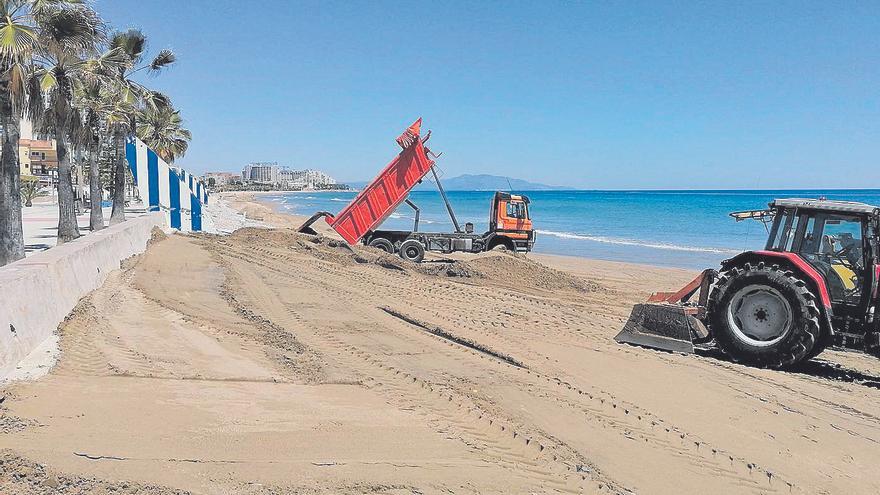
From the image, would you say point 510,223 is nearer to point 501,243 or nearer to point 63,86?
point 501,243

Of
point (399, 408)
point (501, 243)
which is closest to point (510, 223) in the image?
point (501, 243)

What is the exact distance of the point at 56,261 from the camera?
20.7 feet

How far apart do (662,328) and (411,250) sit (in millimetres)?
10522

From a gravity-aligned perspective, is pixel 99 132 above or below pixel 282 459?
above

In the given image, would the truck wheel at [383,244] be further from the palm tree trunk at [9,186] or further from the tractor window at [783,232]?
the tractor window at [783,232]

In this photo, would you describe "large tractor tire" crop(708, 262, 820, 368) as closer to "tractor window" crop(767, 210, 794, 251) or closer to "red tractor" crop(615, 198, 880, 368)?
"red tractor" crop(615, 198, 880, 368)

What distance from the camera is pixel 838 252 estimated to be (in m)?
6.75

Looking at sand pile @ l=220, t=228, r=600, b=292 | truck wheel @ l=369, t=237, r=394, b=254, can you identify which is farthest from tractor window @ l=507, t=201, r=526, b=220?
truck wheel @ l=369, t=237, r=394, b=254

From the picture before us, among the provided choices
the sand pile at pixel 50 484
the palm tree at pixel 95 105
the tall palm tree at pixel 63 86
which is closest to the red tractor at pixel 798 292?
the sand pile at pixel 50 484

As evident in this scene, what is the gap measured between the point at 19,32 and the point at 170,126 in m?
26.4

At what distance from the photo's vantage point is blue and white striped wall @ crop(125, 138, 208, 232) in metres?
15.2

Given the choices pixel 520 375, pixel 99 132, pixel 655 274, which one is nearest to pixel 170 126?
pixel 99 132

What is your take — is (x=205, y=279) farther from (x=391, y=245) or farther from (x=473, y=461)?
(x=391, y=245)

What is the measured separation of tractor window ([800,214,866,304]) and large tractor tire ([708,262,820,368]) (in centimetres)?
45
